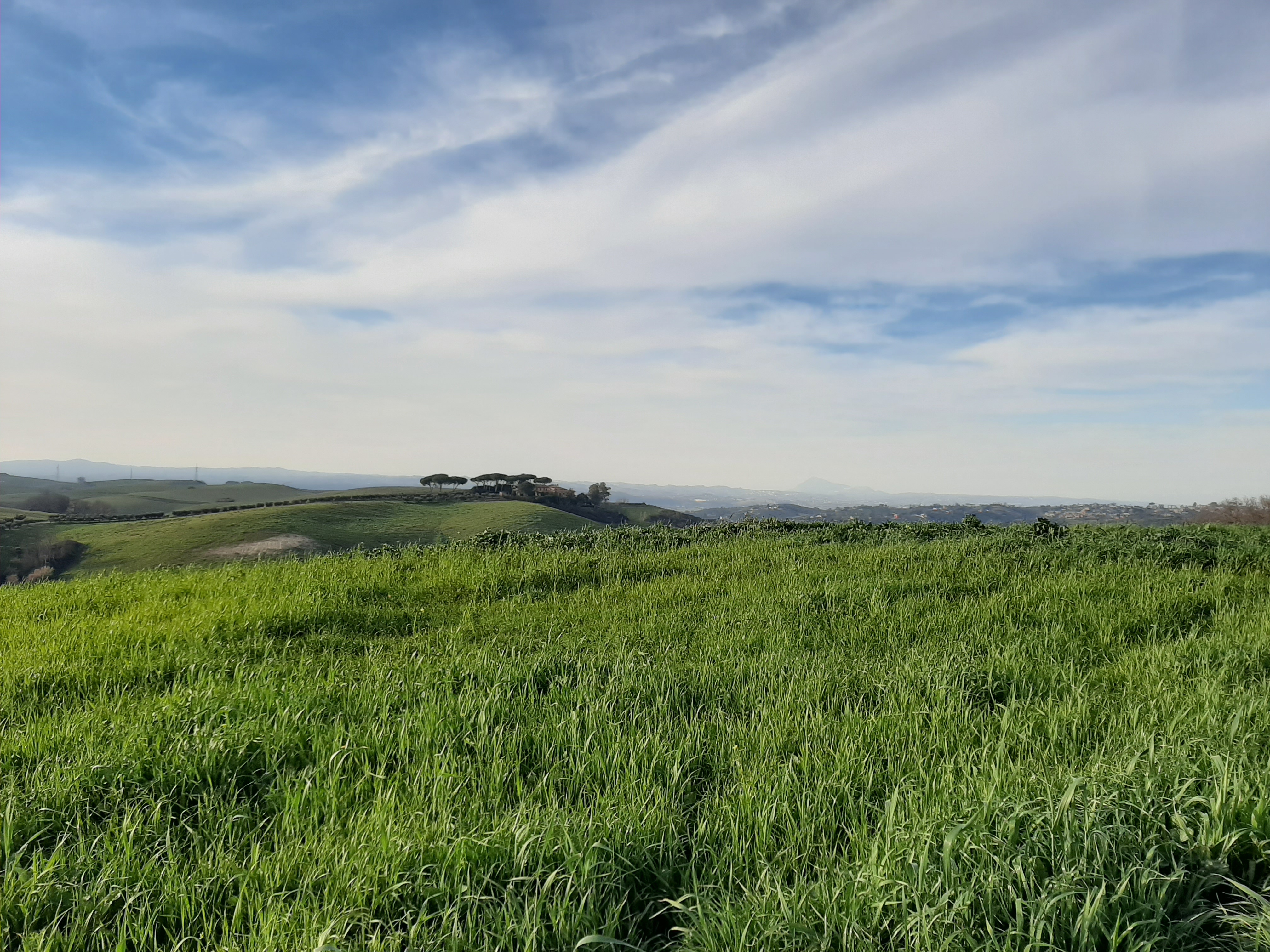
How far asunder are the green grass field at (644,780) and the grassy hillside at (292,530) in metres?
37.0

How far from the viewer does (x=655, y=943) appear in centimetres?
294

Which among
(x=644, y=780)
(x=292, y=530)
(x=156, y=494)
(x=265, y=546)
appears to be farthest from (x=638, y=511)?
(x=156, y=494)

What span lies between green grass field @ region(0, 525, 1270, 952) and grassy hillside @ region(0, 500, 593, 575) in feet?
121

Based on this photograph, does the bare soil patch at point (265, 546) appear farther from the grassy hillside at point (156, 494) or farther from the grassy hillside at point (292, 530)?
the grassy hillside at point (156, 494)

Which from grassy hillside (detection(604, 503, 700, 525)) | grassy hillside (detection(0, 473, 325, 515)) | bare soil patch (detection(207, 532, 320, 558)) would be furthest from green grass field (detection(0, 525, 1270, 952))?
grassy hillside (detection(0, 473, 325, 515))

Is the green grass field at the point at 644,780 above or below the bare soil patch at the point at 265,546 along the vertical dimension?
above

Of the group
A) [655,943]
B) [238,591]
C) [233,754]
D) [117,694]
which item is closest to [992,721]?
[655,943]

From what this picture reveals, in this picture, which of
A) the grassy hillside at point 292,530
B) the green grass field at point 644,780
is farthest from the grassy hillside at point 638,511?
the green grass field at point 644,780

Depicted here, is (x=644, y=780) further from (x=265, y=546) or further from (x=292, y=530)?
(x=292, y=530)

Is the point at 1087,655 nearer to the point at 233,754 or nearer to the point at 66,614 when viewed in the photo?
the point at 233,754

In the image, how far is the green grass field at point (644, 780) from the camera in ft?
9.28

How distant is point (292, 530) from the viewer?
53.2m

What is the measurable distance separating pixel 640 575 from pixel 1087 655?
6.84m

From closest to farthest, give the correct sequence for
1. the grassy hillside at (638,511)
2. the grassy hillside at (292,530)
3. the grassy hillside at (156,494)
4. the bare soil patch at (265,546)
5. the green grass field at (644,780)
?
the green grass field at (644,780) < the bare soil patch at (265,546) < the grassy hillside at (292,530) < the grassy hillside at (638,511) < the grassy hillside at (156,494)
